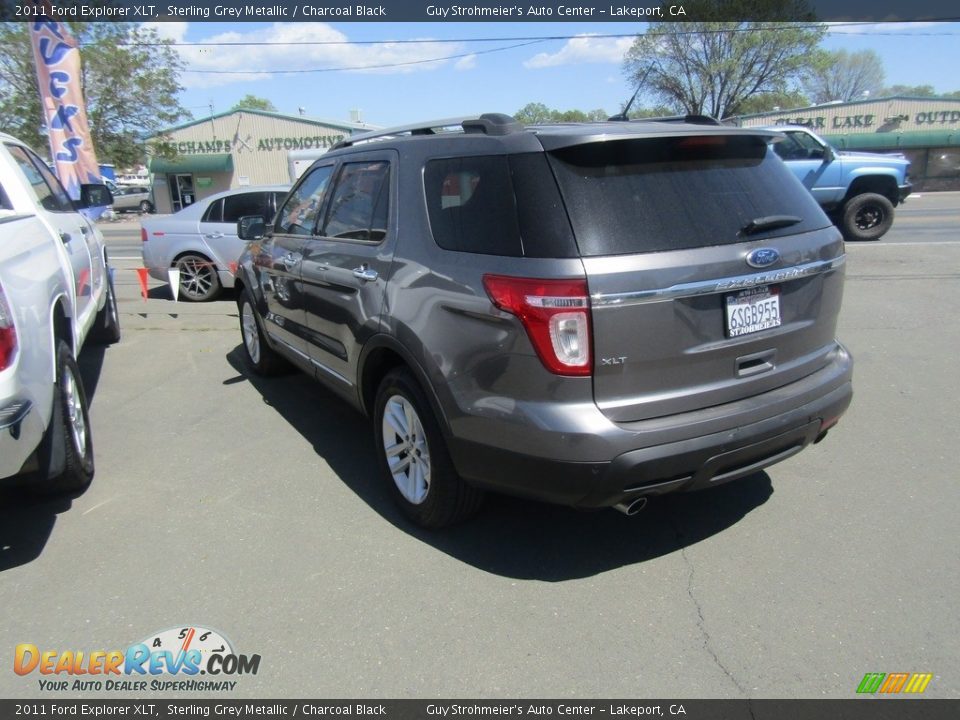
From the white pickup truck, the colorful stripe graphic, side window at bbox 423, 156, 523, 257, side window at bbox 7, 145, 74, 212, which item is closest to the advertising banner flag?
side window at bbox 7, 145, 74, 212

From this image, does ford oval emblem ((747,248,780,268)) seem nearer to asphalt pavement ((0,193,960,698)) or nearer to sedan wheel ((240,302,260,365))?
asphalt pavement ((0,193,960,698))

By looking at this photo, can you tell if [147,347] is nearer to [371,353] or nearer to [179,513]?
[179,513]

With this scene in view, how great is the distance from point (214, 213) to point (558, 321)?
27.9ft

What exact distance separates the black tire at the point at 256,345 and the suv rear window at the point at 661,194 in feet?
11.6

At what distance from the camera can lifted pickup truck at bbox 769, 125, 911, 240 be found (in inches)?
512

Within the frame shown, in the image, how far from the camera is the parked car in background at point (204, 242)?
955 centimetres

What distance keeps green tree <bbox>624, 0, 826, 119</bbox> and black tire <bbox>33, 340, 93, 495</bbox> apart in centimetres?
4279

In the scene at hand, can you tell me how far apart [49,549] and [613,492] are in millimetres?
2734

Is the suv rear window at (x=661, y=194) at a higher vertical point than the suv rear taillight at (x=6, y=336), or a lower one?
→ higher

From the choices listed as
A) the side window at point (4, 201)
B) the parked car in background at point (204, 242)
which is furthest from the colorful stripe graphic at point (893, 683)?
the parked car in background at point (204, 242)

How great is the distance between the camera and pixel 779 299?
116 inches

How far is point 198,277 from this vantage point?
9625mm

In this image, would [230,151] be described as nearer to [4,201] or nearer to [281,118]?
[281,118]

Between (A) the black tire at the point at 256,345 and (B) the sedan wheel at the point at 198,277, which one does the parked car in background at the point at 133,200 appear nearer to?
(B) the sedan wheel at the point at 198,277
